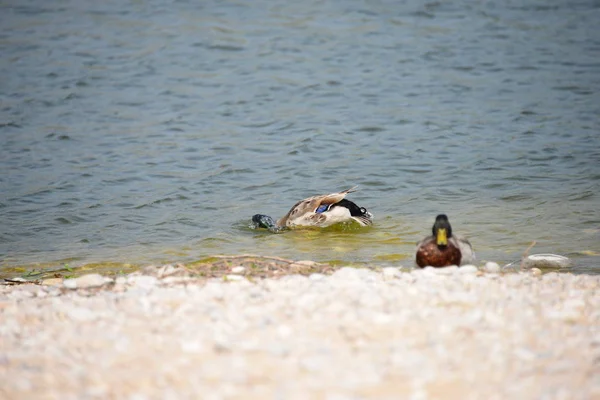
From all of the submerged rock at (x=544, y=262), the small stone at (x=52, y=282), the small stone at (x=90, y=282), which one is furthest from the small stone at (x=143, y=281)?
the submerged rock at (x=544, y=262)

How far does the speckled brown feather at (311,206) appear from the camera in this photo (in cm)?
1091

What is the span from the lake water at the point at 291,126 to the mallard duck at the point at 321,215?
19cm

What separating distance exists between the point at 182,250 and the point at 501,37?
12047 millimetres

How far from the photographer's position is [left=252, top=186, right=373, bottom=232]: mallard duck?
35.5 feet

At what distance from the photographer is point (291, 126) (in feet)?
50.6

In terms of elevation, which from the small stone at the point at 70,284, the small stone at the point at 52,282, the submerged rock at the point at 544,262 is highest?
the small stone at the point at 70,284

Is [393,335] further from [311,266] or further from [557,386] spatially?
[311,266]

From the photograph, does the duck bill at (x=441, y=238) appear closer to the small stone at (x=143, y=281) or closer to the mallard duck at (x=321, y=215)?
the small stone at (x=143, y=281)

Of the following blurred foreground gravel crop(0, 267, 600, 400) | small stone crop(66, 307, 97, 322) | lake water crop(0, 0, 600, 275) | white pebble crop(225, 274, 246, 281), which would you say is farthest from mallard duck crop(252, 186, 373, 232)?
small stone crop(66, 307, 97, 322)

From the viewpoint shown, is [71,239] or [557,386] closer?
[557,386]

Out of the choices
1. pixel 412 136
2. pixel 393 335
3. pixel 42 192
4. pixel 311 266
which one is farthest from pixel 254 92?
pixel 393 335

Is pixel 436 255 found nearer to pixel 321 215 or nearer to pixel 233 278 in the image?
pixel 233 278

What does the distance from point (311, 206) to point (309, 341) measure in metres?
6.02

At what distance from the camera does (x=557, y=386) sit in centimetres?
435
